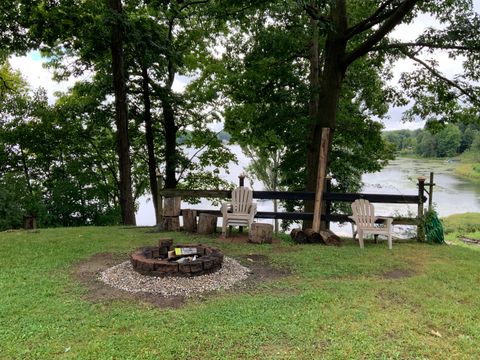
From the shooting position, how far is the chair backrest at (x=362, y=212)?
5.46 meters

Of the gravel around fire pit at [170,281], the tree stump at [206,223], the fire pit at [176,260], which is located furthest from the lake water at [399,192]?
the gravel around fire pit at [170,281]

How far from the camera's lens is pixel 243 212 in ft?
19.6

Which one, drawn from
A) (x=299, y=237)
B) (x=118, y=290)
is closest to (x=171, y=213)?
(x=299, y=237)

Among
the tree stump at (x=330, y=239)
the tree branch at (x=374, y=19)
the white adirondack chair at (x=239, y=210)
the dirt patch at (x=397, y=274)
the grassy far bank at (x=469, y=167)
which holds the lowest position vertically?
the dirt patch at (x=397, y=274)

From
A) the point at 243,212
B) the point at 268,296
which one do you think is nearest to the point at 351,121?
the point at 243,212

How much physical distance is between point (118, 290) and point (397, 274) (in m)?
2.93

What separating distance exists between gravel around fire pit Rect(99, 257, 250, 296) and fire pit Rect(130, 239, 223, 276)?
0.06 meters

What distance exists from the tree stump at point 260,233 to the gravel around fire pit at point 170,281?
153 centimetres

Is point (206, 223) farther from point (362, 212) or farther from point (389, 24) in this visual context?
point (389, 24)

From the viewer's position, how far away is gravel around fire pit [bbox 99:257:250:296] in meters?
3.36

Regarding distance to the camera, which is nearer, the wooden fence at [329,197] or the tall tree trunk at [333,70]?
the wooden fence at [329,197]

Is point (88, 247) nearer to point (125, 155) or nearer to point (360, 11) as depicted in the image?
point (125, 155)

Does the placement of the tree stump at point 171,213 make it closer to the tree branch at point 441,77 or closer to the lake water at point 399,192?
the tree branch at point 441,77

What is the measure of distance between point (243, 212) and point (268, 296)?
9.10 feet
